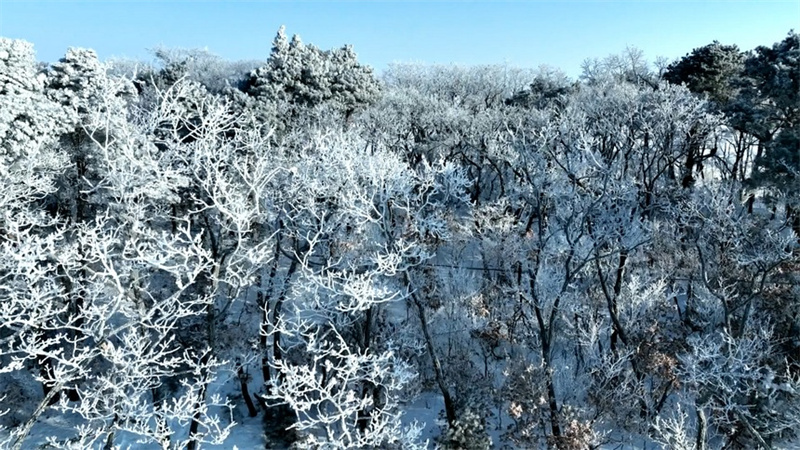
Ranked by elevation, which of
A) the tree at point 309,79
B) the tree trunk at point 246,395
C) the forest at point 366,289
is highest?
the tree at point 309,79

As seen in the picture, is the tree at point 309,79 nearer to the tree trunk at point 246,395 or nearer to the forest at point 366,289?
the forest at point 366,289

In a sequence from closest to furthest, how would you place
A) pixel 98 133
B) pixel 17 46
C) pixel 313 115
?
1. pixel 17 46
2. pixel 98 133
3. pixel 313 115

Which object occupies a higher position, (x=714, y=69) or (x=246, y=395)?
(x=714, y=69)

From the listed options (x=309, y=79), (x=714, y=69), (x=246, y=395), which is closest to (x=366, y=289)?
(x=246, y=395)

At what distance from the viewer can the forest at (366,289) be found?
14.6 metres

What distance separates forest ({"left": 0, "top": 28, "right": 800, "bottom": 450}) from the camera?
1464cm

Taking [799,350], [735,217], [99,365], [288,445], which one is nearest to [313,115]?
[99,365]

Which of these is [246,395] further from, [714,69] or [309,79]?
[714,69]

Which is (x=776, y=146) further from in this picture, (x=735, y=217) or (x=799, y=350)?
(x=799, y=350)

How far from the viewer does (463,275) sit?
26156 mm

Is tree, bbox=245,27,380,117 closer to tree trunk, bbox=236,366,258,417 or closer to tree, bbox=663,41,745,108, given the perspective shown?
tree trunk, bbox=236,366,258,417

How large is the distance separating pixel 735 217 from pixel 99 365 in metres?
26.1

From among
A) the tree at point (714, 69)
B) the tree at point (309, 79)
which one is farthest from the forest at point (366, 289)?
the tree at point (309, 79)

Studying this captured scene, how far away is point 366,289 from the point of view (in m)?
15.9
